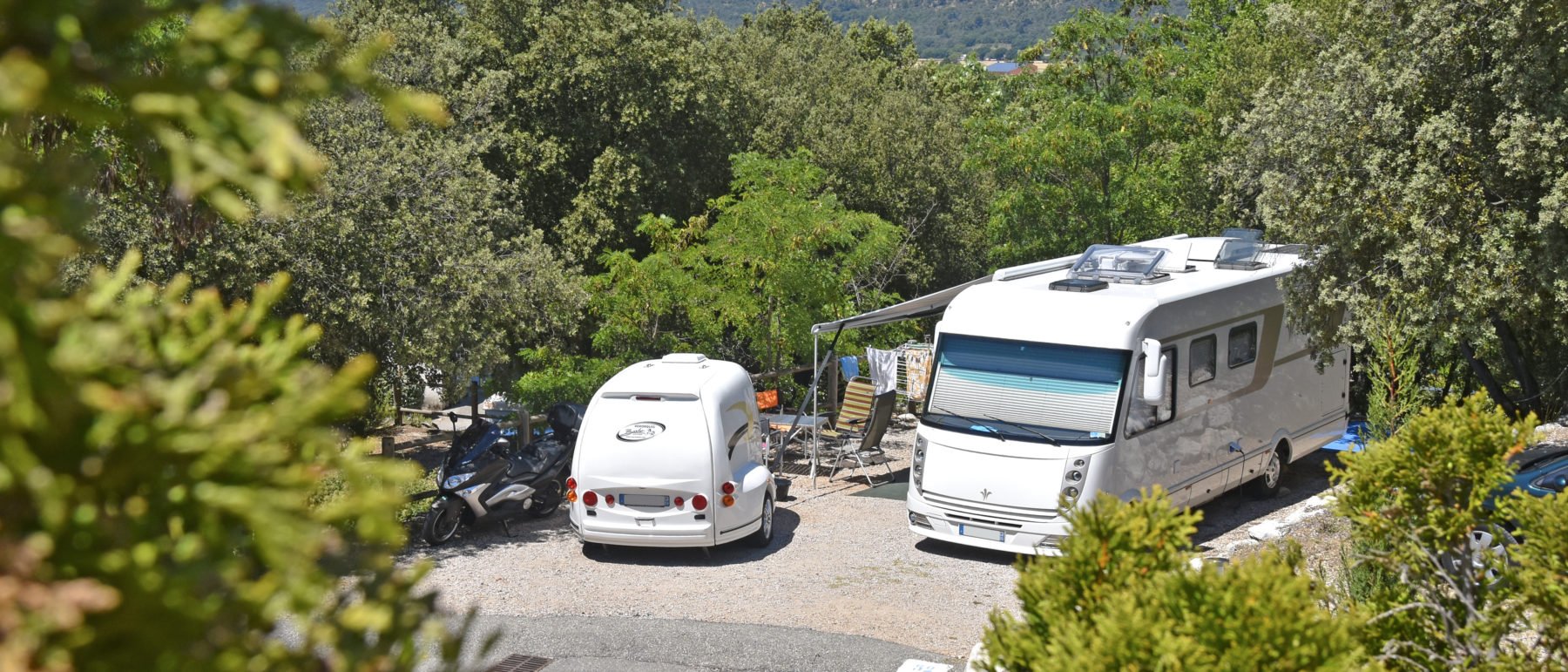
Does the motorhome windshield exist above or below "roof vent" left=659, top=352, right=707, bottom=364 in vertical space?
below

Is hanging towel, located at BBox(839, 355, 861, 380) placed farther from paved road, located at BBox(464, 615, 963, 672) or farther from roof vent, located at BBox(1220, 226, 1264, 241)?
paved road, located at BBox(464, 615, 963, 672)

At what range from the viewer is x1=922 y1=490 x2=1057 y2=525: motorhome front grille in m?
10.3

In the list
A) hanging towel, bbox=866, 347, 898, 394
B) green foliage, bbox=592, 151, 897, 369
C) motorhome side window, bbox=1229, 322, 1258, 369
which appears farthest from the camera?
hanging towel, bbox=866, 347, 898, 394

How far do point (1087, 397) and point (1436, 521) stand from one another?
5358 millimetres

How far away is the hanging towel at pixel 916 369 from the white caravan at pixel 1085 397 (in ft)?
18.3

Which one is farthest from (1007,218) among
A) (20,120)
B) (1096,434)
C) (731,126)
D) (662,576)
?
(20,120)

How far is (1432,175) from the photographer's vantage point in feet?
38.8

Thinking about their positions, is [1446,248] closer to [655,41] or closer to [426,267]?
[426,267]

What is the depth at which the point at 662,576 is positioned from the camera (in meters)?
→ 10.2

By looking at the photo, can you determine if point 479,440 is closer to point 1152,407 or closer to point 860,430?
point 860,430

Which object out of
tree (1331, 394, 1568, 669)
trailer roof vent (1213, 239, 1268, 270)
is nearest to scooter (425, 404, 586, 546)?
trailer roof vent (1213, 239, 1268, 270)

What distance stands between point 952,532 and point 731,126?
1728 centimetres

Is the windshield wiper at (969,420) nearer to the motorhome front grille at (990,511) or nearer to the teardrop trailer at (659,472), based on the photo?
the motorhome front grille at (990,511)

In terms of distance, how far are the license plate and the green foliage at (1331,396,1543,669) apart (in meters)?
6.24
